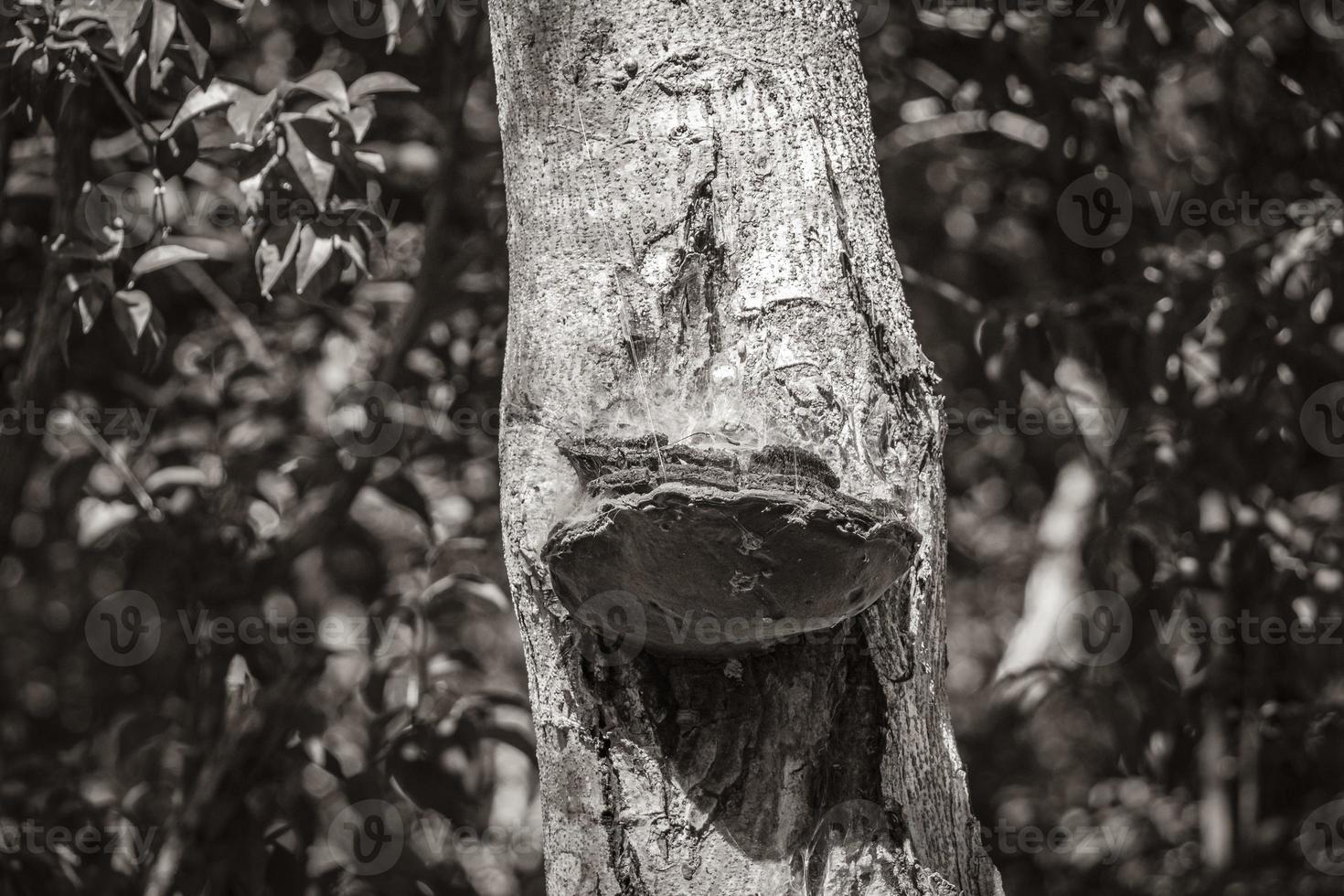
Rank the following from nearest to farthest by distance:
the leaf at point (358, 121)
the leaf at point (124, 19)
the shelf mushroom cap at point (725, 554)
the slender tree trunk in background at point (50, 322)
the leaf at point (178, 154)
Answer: the shelf mushroom cap at point (725, 554)
the leaf at point (124, 19)
the leaf at point (358, 121)
the leaf at point (178, 154)
the slender tree trunk in background at point (50, 322)

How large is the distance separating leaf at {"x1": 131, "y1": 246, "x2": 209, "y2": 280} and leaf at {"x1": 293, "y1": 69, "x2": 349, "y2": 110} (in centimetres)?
36

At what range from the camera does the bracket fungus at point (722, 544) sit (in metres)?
1.21

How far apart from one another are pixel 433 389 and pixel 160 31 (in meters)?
1.56

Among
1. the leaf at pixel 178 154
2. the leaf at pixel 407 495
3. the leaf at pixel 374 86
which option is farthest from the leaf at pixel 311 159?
the leaf at pixel 407 495

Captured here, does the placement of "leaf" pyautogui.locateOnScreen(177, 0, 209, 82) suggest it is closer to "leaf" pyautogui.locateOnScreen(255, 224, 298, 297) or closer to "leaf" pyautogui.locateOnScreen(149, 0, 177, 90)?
"leaf" pyautogui.locateOnScreen(149, 0, 177, 90)

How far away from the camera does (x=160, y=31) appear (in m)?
2.19

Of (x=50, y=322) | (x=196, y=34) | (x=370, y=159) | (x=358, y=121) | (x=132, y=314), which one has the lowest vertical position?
(x=50, y=322)

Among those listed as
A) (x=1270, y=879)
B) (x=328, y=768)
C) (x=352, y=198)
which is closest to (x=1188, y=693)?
(x=1270, y=879)

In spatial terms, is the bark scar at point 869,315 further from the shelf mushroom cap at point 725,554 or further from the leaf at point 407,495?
the leaf at point 407,495

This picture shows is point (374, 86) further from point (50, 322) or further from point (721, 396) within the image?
point (721, 396)

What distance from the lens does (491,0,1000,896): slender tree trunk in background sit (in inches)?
51.8

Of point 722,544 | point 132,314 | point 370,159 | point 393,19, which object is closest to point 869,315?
point 722,544

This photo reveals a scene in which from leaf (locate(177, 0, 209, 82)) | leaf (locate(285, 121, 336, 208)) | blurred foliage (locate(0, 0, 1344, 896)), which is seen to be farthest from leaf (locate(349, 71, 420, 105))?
leaf (locate(177, 0, 209, 82))

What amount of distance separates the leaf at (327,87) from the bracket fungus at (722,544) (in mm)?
1237
